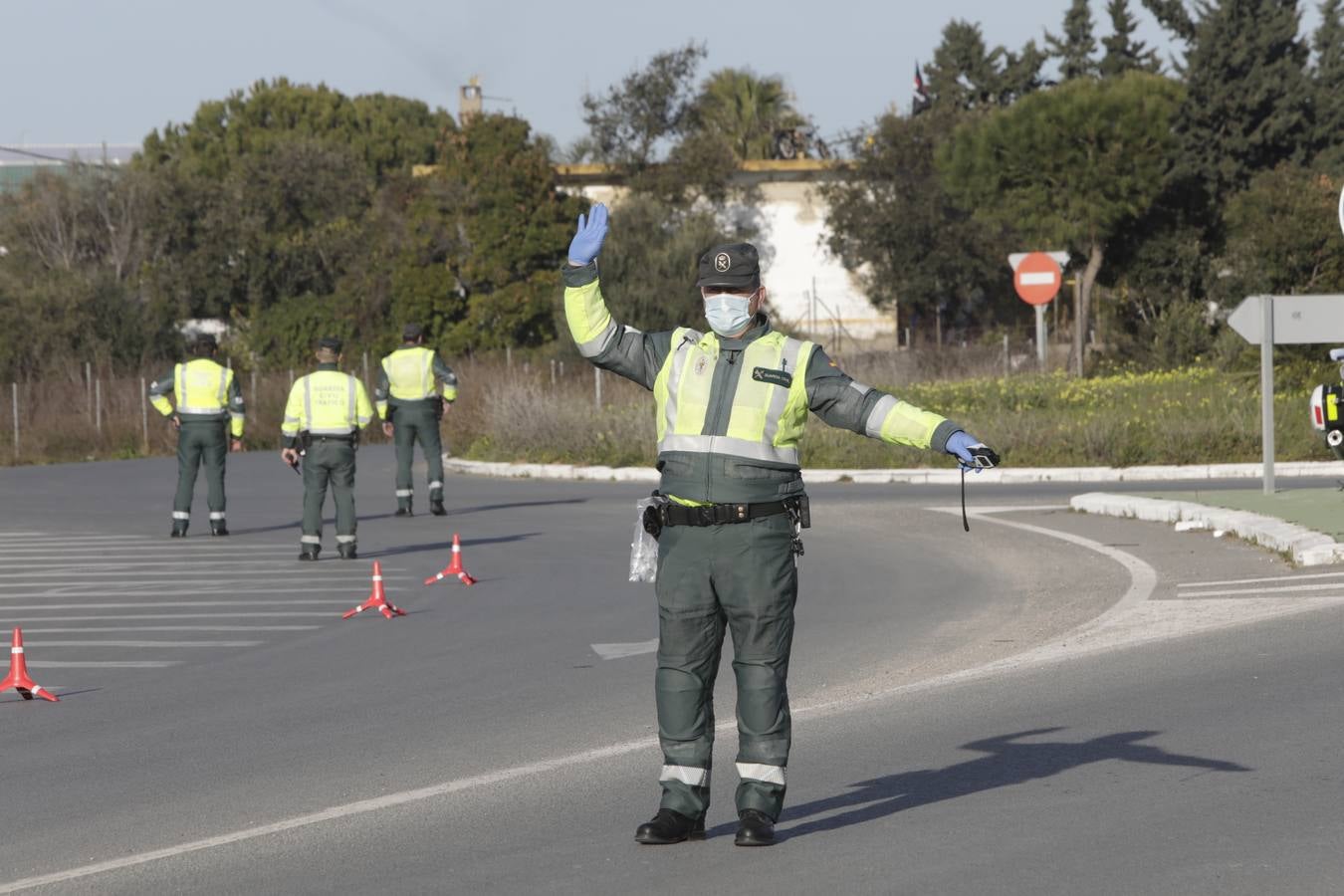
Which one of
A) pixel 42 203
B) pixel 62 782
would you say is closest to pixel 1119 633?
pixel 62 782

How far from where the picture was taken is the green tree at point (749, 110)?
215 ft

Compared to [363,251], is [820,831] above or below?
below

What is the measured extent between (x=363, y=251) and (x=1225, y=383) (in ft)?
120

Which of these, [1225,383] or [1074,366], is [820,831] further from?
[1074,366]

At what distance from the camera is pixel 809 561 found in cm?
1630

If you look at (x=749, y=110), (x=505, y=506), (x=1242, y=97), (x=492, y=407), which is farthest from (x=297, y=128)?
(x=505, y=506)

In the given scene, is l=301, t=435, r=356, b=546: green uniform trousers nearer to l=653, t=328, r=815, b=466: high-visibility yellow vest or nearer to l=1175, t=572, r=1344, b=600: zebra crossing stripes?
l=1175, t=572, r=1344, b=600: zebra crossing stripes

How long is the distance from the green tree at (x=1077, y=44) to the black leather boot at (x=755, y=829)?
61097 millimetres

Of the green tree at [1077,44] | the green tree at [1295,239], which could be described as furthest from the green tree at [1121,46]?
the green tree at [1295,239]

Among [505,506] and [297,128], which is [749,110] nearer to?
[297,128]

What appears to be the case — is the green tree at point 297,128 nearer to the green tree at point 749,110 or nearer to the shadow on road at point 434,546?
the green tree at point 749,110

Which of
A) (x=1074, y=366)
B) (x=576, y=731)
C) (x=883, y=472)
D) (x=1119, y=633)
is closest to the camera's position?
(x=576, y=731)

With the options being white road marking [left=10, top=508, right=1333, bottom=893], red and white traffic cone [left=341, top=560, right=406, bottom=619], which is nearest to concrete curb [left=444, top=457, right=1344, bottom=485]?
white road marking [left=10, top=508, right=1333, bottom=893]

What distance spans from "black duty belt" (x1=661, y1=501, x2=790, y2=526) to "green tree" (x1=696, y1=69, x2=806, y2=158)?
58.9m
